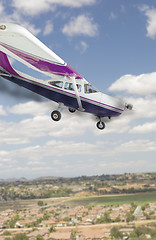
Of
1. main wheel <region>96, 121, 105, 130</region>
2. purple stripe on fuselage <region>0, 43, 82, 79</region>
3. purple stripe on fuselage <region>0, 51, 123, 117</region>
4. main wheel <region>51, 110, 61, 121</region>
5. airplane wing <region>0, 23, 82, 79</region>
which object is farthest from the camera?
main wheel <region>96, 121, 105, 130</region>

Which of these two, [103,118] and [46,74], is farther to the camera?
[103,118]

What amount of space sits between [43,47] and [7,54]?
2.67 meters

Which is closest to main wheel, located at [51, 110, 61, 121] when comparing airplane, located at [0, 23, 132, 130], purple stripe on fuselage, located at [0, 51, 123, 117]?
airplane, located at [0, 23, 132, 130]

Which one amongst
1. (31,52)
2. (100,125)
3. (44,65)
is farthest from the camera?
(100,125)

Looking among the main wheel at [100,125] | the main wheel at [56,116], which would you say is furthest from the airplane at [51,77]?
the main wheel at [100,125]

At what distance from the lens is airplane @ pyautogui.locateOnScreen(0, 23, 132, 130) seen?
71.1 feet

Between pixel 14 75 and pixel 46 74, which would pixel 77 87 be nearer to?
pixel 46 74

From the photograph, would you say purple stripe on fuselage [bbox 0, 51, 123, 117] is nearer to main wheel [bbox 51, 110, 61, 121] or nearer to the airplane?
the airplane

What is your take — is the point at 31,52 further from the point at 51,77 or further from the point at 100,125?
the point at 100,125

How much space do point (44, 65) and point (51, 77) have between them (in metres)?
0.99

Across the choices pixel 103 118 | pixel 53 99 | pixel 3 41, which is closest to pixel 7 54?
pixel 3 41

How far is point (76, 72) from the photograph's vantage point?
73.9 feet

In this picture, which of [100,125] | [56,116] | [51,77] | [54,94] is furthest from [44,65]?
[100,125]

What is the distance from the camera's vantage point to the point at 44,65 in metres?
21.5
